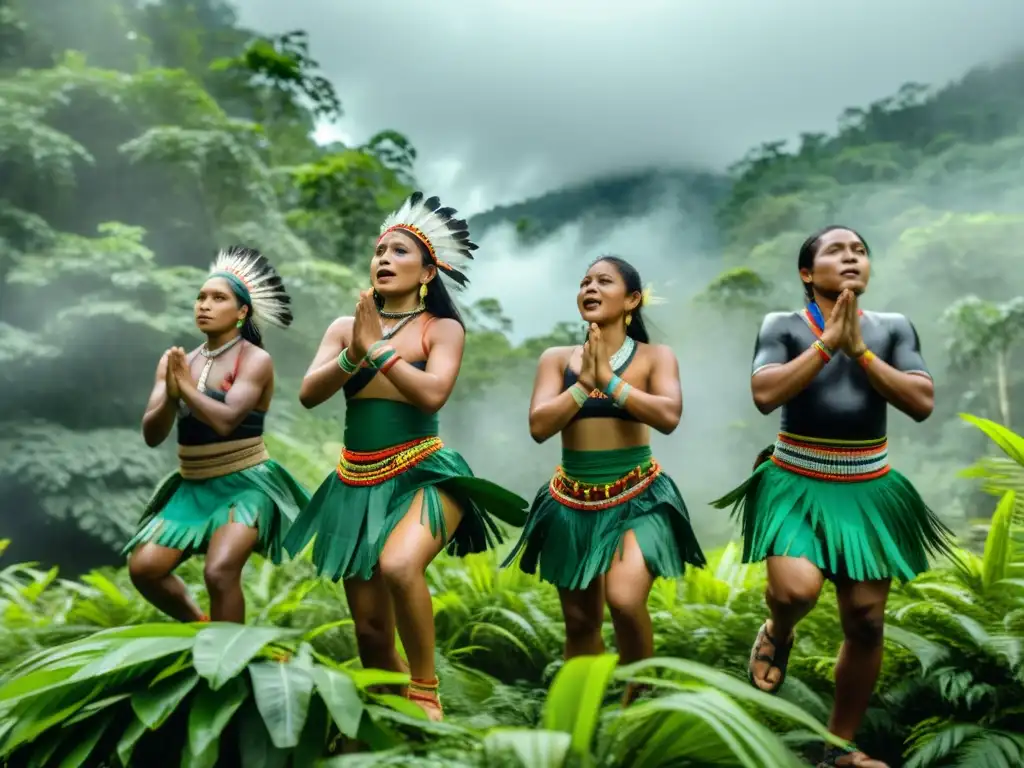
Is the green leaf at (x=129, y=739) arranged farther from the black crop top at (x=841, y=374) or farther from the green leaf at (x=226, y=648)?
the black crop top at (x=841, y=374)

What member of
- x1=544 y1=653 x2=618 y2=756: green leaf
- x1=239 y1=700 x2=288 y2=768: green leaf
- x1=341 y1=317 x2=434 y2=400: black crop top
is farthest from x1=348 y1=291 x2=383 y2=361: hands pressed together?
x1=544 y1=653 x2=618 y2=756: green leaf

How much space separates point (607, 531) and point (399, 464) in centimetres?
75

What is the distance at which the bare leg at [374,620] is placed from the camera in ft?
10.3

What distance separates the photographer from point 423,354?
10.6 feet

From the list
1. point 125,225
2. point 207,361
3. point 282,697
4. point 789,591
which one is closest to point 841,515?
point 789,591

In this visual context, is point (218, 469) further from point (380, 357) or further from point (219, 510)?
point (380, 357)

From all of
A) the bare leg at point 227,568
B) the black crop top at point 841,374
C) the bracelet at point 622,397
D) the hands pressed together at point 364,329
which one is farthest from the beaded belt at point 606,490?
the bare leg at point 227,568

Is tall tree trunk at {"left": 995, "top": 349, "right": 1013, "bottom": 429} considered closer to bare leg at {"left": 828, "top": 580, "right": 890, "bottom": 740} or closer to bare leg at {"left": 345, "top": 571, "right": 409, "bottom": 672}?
bare leg at {"left": 828, "top": 580, "right": 890, "bottom": 740}

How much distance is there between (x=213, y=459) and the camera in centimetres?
365

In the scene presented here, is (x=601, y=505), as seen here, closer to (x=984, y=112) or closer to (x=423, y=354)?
(x=423, y=354)

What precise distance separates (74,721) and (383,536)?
3.51 ft

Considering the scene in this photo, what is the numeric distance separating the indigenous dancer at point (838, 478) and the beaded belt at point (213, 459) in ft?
6.54

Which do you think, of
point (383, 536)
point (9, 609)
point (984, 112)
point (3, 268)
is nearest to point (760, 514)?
point (383, 536)

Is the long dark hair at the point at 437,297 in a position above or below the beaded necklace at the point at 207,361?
above
